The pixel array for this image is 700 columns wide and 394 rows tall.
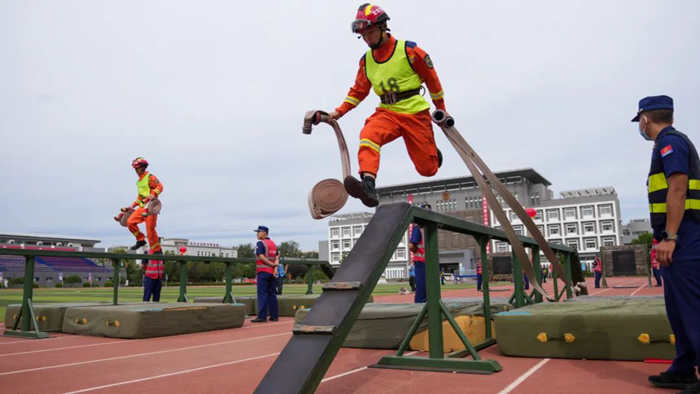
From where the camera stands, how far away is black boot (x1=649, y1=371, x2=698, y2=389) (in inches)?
128

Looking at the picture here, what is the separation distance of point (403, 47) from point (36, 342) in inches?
251

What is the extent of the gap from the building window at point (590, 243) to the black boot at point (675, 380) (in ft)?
303

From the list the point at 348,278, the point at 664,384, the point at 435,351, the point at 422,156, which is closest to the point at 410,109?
the point at 422,156

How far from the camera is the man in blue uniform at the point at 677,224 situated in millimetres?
2920

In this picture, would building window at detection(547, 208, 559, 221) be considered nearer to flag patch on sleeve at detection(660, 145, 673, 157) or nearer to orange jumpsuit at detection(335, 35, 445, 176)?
orange jumpsuit at detection(335, 35, 445, 176)

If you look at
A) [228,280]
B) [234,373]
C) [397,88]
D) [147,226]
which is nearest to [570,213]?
[228,280]

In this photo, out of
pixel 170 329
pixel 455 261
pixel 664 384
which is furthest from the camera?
pixel 455 261

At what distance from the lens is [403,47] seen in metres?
4.23

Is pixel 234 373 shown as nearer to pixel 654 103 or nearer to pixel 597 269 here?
pixel 654 103

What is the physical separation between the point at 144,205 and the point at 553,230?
89973 millimetres

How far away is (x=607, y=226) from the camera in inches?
3337

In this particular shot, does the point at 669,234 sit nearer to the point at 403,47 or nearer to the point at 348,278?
the point at 348,278

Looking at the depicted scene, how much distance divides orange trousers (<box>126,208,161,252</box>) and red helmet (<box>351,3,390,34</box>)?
22.6ft

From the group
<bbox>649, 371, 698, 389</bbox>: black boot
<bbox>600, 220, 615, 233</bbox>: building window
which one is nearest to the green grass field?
<bbox>649, 371, 698, 389</bbox>: black boot
